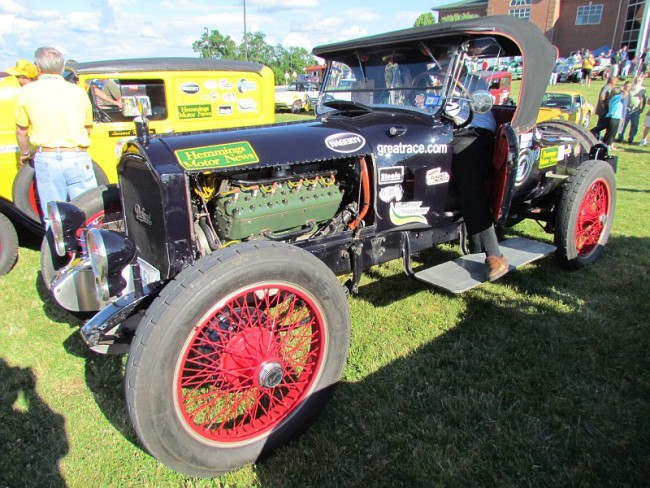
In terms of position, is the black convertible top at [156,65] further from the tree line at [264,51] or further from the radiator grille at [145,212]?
the tree line at [264,51]

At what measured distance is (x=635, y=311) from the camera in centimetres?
354

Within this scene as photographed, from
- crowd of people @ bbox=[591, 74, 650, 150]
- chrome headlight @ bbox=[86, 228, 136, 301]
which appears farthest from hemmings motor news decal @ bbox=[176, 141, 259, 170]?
crowd of people @ bbox=[591, 74, 650, 150]

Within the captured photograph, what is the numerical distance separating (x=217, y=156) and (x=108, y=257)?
2.47 ft

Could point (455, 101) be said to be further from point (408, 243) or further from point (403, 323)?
point (403, 323)

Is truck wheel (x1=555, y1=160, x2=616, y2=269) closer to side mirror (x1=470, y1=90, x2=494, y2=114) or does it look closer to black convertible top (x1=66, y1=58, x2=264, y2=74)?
side mirror (x1=470, y1=90, x2=494, y2=114)

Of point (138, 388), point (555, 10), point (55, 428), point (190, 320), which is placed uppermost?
point (555, 10)

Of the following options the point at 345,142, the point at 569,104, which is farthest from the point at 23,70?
the point at 569,104

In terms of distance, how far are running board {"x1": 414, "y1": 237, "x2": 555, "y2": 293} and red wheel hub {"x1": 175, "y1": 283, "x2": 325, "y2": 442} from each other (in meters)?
1.16

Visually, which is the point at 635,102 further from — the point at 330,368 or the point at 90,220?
the point at 90,220

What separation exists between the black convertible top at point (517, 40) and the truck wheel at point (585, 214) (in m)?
0.99

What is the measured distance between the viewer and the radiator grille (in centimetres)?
245

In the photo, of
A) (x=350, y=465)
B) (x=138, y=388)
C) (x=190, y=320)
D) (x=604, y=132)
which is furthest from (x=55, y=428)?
(x=604, y=132)

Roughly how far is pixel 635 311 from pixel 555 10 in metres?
49.9

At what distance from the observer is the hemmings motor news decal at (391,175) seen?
295 centimetres
